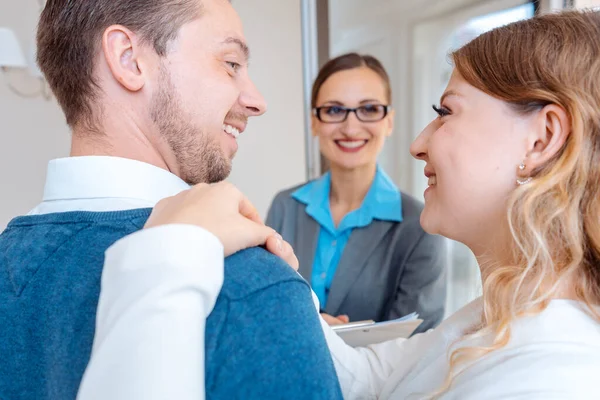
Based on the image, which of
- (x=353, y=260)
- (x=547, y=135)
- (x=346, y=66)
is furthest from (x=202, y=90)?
(x=346, y=66)

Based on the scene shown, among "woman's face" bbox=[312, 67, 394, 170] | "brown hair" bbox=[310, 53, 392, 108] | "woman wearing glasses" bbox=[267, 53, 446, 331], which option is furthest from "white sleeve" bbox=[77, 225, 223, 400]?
"brown hair" bbox=[310, 53, 392, 108]

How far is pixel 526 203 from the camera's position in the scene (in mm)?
782

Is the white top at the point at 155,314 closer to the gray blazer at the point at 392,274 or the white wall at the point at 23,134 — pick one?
the gray blazer at the point at 392,274

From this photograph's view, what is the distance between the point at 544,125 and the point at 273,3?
7.63 feet

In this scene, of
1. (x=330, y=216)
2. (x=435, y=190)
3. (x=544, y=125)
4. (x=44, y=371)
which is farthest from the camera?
(x=330, y=216)

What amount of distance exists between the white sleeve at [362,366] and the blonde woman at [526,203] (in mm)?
167

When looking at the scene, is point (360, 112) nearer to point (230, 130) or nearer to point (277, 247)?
point (230, 130)

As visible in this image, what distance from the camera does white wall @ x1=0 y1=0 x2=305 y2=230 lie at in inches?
96.8

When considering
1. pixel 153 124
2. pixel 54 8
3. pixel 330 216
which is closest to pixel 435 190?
pixel 153 124

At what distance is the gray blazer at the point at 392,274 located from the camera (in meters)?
1.64

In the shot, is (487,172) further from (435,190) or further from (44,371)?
(44,371)

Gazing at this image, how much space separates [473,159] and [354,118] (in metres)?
1.03

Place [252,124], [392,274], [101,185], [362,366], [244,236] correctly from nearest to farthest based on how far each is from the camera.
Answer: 1. [244,236]
2. [101,185]
3. [362,366]
4. [392,274]
5. [252,124]

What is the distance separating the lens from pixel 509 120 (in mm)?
837
